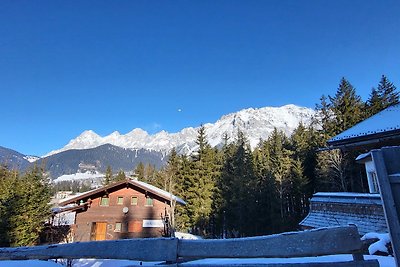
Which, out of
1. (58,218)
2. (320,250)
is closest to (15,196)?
(58,218)

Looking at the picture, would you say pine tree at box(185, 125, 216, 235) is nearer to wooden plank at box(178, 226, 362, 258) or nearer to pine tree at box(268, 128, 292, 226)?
pine tree at box(268, 128, 292, 226)

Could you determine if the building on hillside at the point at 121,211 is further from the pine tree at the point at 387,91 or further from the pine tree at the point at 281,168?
the pine tree at the point at 387,91

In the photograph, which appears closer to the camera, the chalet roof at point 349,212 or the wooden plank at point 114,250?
the wooden plank at point 114,250

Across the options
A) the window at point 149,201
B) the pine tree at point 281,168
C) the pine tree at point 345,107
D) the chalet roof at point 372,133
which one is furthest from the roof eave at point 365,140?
the pine tree at point 281,168

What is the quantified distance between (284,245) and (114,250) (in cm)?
135

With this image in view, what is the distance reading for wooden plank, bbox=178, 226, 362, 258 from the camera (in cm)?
195

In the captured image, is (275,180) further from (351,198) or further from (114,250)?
(114,250)

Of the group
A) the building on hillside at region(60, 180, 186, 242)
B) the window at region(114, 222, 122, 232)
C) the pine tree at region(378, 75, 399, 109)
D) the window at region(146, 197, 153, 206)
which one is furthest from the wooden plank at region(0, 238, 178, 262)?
the pine tree at region(378, 75, 399, 109)

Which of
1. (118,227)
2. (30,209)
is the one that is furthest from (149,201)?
(30,209)

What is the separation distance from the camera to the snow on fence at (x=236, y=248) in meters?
1.95

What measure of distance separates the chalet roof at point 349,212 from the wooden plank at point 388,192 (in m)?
6.93

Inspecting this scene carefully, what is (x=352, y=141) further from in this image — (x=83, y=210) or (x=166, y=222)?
(x=83, y=210)

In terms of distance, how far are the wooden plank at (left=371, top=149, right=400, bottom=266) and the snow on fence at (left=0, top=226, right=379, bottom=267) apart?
0.25 m

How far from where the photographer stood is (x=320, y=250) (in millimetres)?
1962
